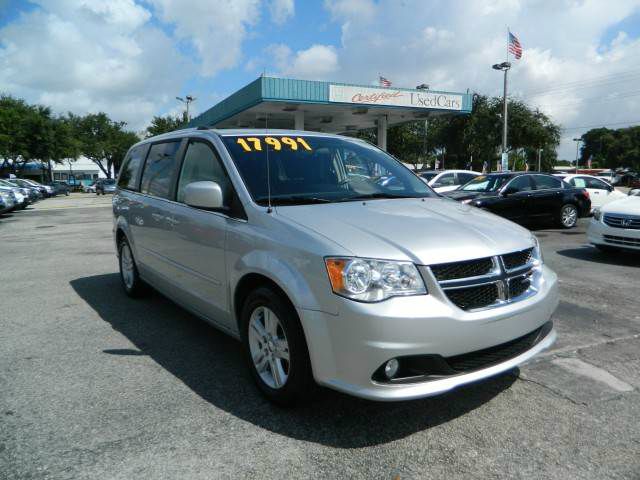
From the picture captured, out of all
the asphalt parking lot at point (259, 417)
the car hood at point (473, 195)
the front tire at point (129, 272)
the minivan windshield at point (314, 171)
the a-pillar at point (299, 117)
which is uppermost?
the a-pillar at point (299, 117)

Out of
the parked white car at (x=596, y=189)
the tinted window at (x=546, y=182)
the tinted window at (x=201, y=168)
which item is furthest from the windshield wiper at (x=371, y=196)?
the parked white car at (x=596, y=189)

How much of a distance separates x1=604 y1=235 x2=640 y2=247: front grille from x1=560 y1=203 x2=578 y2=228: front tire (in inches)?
187

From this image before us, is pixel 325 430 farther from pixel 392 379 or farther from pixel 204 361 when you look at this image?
pixel 204 361

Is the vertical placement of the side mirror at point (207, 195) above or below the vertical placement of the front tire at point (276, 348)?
above

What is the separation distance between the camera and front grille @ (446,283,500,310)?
8.79 feet

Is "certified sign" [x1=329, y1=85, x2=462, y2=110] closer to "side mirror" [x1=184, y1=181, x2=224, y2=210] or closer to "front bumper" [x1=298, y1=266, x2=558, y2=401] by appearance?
"side mirror" [x1=184, y1=181, x2=224, y2=210]

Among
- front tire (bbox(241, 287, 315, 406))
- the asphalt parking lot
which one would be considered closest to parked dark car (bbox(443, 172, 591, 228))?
the asphalt parking lot

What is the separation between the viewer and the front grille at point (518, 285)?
291 cm

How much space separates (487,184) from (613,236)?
4474mm

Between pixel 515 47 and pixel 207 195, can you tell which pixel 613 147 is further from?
pixel 207 195

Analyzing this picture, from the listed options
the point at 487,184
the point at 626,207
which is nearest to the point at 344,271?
the point at 626,207

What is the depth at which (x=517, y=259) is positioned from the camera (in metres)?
3.03

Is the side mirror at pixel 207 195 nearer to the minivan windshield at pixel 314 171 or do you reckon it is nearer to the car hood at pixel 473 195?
the minivan windshield at pixel 314 171

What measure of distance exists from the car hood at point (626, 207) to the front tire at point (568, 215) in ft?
13.4
